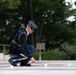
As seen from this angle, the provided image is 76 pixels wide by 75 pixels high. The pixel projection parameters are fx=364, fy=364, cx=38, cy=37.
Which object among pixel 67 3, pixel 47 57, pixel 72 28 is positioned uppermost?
pixel 67 3

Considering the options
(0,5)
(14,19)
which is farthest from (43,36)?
(0,5)

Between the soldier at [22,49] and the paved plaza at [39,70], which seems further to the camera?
the soldier at [22,49]

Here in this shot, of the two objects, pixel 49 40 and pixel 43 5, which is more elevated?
pixel 43 5

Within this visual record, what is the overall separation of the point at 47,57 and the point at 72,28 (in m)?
13.9

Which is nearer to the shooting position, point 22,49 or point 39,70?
point 39,70

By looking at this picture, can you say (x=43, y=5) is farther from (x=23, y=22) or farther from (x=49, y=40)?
(x=49, y=40)

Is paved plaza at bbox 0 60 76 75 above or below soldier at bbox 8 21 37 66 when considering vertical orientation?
below

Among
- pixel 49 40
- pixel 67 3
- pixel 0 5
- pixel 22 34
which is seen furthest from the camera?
pixel 49 40

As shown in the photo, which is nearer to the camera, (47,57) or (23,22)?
(47,57)

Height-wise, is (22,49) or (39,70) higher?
(22,49)

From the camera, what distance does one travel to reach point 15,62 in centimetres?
1117

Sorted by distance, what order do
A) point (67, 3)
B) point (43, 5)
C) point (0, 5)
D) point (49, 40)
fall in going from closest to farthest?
point (0, 5)
point (43, 5)
point (67, 3)
point (49, 40)

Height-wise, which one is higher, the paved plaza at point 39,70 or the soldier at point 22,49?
the soldier at point 22,49

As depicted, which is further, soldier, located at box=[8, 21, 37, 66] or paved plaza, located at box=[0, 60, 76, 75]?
soldier, located at box=[8, 21, 37, 66]
